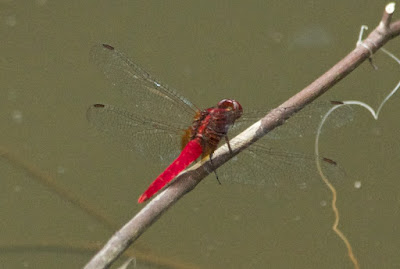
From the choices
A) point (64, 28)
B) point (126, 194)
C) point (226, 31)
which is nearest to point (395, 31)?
→ point (126, 194)

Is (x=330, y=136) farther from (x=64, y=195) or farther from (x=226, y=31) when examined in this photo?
(x=64, y=195)

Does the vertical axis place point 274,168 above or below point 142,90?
below

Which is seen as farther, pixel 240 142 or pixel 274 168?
pixel 274 168

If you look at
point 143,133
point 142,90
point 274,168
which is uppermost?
point 142,90

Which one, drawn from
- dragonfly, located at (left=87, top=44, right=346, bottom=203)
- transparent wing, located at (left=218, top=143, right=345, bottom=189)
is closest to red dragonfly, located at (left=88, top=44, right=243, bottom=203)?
dragonfly, located at (left=87, top=44, right=346, bottom=203)

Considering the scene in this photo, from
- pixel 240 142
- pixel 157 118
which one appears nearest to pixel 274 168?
pixel 240 142

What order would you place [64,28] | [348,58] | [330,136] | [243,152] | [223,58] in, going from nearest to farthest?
[348,58] → [243,152] → [330,136] → [223,58] → [64,28]

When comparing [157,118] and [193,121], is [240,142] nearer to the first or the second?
[193,121]
